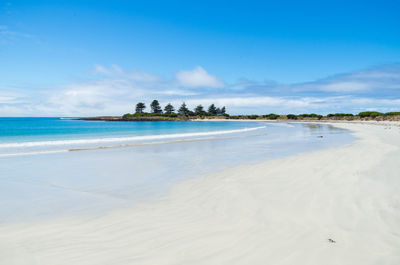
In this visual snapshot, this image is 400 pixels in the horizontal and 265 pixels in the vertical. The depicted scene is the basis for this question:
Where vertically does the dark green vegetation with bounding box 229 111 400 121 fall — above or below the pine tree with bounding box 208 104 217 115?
below

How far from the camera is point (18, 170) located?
34.8 feet

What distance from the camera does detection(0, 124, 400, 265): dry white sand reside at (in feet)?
11.7

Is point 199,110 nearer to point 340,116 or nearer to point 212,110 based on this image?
point 212,110

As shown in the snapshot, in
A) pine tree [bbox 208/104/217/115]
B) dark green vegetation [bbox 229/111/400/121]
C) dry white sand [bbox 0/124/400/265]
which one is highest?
pine tree [bbox 208/104/217/115]

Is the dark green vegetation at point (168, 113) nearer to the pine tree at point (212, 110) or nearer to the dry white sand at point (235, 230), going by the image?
the pine tree at point (212, 110)

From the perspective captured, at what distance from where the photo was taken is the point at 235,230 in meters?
4.45

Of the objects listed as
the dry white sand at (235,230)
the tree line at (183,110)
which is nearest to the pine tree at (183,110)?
the tree line at (183,110)

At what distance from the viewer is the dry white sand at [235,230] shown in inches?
141

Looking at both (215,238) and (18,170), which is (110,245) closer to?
(215,238)

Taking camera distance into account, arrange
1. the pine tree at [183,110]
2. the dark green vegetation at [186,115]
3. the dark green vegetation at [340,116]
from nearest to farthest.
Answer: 1. the dark green vegetation at [340,116]
2. the dark green vegetation at [186,115]
3. the pine tree at [183,110]

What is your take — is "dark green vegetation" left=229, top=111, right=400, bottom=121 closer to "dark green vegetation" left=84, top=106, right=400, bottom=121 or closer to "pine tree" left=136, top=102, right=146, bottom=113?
"dark green vegetation" left=84, top=106, right=400, bottom=121

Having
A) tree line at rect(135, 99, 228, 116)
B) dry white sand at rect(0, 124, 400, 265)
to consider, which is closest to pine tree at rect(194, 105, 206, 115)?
tree line at rect(135, 99, 228, 116)

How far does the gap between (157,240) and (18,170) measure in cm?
967

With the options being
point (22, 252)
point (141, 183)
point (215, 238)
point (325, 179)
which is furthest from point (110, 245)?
point (325, 179)
